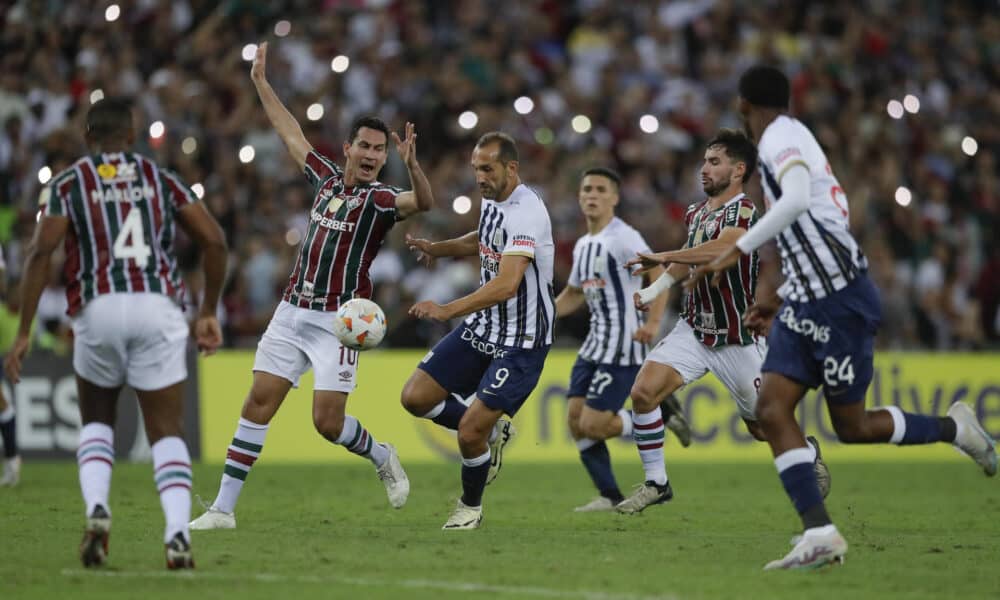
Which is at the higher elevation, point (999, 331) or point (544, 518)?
point (999, 331)

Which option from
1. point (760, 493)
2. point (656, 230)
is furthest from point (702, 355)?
point (656, 230)

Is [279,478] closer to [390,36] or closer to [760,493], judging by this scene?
[760,493]

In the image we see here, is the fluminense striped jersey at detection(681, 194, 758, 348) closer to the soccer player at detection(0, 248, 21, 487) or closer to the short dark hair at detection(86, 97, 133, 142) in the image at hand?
the short dark hair at detection(86, 97, 133, 142)

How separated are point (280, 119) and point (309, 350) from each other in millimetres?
1835

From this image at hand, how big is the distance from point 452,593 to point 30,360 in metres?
11.3

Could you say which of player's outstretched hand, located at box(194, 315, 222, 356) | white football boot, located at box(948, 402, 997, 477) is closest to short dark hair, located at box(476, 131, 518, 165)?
player's outstretched hand, located at box(194, 315, 222, 356)

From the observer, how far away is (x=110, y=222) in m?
7.43

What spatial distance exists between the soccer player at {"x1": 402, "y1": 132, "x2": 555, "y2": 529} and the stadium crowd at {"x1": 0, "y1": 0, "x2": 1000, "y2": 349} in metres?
7.97

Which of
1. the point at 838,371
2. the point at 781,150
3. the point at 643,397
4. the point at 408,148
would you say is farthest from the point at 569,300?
the point at 781,150

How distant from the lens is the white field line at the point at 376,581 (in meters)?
6.83

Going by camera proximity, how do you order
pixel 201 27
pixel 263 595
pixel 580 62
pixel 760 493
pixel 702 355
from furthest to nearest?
pixel 580 62 → pixel 201 27 → pixel 760 493 → pixel 702 355 → pixel 263 595

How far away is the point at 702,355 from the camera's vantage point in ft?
34.9

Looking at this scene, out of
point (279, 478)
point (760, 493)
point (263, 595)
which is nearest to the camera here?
point (263, 595)

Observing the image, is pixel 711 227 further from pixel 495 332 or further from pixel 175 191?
pixel 175 191
